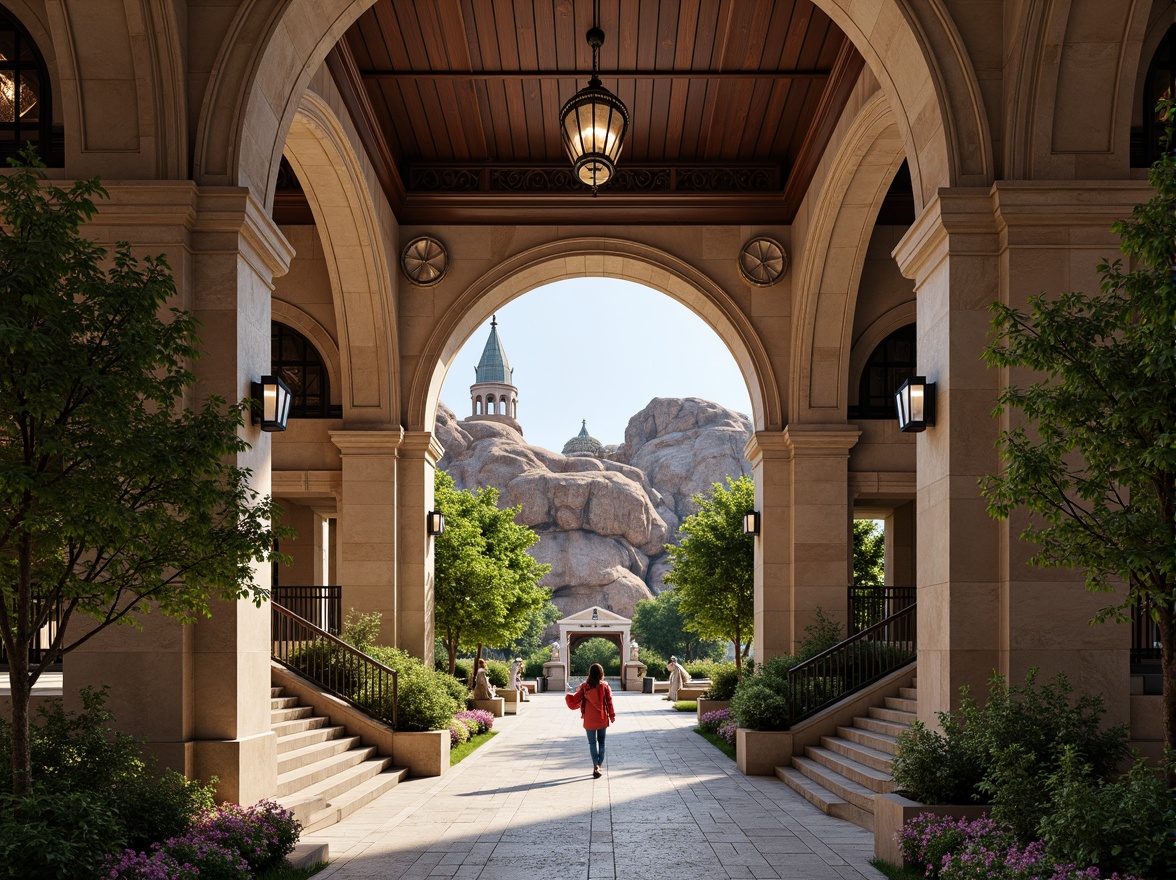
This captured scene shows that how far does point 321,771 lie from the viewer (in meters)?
11.2

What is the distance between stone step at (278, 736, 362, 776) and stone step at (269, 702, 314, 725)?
504mm

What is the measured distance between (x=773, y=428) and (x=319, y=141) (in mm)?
8211

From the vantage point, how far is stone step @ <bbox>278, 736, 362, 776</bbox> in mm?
10844

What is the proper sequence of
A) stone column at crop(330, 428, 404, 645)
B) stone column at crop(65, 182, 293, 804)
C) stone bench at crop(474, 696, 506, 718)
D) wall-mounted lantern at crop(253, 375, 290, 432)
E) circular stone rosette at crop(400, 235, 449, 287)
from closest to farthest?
1. stone column at crop(65, 182, 293, 804)
2. wall-mounted lantern at crop(253, 375, 290, 432)
3. stone column at crop(330, 428, 404, 645)
4. circular stone rosette at crop(400, 235, 449, 287)
5. stone bench at crop(474, 696, 506, 718)

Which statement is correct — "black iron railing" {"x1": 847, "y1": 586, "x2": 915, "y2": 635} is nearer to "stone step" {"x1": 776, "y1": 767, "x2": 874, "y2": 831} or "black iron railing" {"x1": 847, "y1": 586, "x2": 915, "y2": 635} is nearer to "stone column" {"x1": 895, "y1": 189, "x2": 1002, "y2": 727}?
"stone step" {"x1": 776, "y1": 767, "x2": 874, "y2": 831}

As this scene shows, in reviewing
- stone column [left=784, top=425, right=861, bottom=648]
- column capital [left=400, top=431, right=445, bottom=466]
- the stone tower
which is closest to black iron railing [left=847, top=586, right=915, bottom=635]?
stone column [left=784, top=425, right=861, bottom=648]

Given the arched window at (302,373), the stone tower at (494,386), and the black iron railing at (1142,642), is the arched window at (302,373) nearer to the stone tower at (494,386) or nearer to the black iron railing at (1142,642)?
the black iron railing at (1142,642)

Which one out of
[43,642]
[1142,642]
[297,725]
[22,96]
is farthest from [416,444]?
[1142,642]

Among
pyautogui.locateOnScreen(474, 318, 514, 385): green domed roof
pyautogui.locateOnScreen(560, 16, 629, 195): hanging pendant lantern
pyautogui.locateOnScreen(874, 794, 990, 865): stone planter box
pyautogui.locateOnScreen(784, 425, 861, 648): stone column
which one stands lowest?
pyautogui.locateOnScreen(874, 794, 990, 865): stone planter box

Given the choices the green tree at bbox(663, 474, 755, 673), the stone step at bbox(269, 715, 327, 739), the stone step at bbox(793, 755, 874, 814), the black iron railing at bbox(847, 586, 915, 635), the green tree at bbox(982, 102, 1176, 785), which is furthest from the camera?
the green tree at bbox(663, 474, 755, 673)

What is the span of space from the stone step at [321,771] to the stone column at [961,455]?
5904 mm

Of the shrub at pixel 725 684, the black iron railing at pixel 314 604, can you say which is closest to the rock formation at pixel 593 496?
the shrub at pixel 725 684

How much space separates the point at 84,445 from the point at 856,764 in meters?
8.92

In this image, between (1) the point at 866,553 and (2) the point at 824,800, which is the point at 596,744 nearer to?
(2) the point at 824,800
